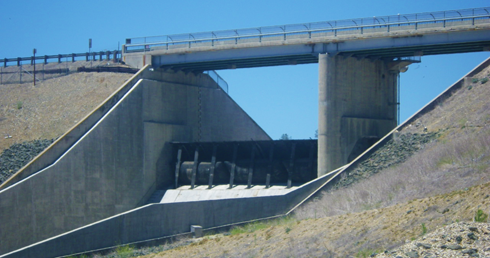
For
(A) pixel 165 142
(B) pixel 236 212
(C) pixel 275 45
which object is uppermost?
(C) pixel 275 45

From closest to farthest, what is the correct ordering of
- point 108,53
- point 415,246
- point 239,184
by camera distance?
point 415,246 < point 239,184 < point 108,53

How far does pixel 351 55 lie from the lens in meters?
37.7

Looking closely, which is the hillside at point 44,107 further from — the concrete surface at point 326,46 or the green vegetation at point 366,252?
the green vegetation at point 366,252

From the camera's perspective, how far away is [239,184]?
42531mm

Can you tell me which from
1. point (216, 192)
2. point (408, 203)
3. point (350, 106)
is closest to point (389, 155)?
point (350, 106)

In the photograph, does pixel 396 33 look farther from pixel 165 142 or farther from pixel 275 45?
pixel 165 142

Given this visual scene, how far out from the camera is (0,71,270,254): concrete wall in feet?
107

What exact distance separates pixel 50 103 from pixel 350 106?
2246 cm

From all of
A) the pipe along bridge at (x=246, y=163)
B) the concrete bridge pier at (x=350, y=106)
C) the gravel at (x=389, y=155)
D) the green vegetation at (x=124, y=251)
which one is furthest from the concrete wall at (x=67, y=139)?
the gravel at (x=389, y=155)

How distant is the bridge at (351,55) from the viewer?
3434cm

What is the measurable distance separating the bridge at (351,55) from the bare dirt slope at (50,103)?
5.93m

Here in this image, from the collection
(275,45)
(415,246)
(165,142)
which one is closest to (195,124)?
(165,142)

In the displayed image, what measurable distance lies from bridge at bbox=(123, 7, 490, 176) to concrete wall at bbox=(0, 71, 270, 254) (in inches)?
170

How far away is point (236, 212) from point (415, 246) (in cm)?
1927
